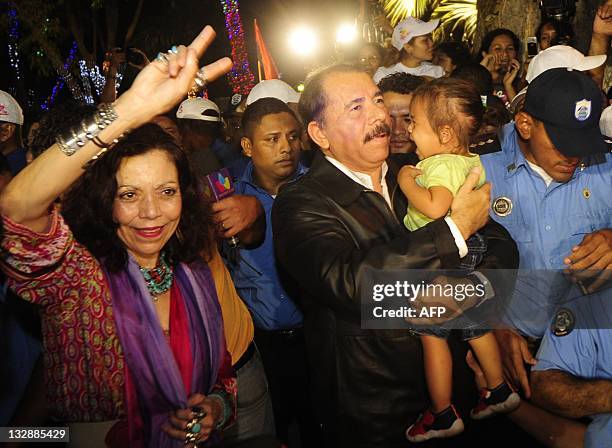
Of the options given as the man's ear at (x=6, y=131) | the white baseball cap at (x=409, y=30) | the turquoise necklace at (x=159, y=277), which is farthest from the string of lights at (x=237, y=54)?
the turquoise necklace at (x=159, y=277)

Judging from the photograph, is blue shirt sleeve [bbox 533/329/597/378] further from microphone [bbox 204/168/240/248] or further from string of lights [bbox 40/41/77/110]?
string of lights [bbox 40/41/77/110]

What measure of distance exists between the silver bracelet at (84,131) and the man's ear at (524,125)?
2348 millimetres

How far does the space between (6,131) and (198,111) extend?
6.28ft

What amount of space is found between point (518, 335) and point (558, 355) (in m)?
0.25

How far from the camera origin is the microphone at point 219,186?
3189mm

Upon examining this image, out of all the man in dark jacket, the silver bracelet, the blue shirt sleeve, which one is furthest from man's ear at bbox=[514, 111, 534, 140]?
the silver bracelet

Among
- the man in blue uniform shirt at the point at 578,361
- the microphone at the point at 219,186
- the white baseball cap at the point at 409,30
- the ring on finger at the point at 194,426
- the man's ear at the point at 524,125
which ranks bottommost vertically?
the man in blue uniform shirt at the point at 578,361

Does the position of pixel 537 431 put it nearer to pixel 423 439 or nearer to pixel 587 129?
pixel 423 439

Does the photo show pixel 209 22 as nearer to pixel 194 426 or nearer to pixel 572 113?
pixel 572 113


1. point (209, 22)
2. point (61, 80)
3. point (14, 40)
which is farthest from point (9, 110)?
point (209, 22)

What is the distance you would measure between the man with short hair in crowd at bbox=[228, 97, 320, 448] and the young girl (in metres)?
1.14

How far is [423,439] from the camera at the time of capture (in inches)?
99.7

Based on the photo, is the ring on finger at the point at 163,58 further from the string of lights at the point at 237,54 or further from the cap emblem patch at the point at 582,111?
the string of lights at the point at 237,54

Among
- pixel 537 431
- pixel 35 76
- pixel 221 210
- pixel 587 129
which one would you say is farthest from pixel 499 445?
pixel 35 76
